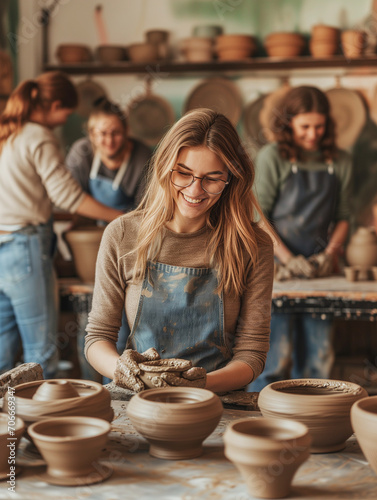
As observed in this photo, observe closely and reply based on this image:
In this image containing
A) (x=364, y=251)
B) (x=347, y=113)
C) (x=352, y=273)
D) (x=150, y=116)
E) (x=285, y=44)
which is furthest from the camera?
(x=150, y=116)

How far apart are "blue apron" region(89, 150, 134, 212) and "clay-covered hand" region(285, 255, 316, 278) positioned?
3.84 ft

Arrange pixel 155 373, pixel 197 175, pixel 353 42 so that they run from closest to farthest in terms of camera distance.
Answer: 1. pixel 155 373
2. pixel 197 175
3. pixel 353 42

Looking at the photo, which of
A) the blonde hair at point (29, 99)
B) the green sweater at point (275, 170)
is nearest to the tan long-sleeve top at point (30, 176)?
the blonde hair at point (29, 99)

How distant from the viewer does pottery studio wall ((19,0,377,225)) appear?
575 centimetres

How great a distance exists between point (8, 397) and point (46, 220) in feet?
7.86

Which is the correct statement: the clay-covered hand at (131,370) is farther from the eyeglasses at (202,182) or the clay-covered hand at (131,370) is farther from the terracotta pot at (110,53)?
the terracotta pot at (110,53)

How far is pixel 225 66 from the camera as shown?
5906mm

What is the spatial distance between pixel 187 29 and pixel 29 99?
2.71 meters

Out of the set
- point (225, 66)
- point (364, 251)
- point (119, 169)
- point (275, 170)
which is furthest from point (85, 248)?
point (225, 66)

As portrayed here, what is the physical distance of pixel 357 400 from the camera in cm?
152

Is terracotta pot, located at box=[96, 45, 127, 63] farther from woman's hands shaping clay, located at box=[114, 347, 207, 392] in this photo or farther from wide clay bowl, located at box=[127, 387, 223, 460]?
wide clay bowl, located at box=[127, 387, 223, 460]

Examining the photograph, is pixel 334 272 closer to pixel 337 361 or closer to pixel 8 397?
pixel 337 361

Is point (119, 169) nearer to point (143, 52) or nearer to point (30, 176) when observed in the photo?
point (30, 176)

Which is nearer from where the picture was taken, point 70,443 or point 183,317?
point 70,443
